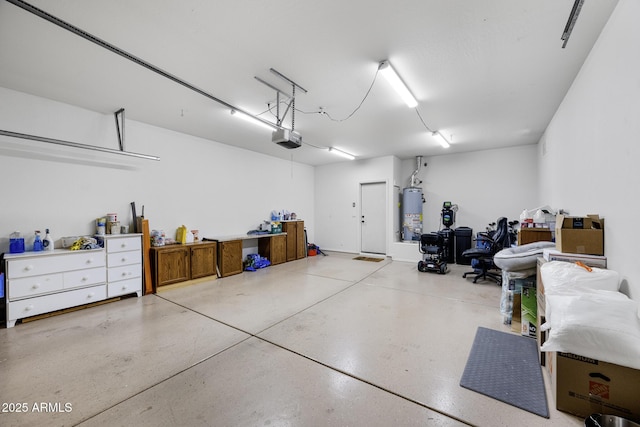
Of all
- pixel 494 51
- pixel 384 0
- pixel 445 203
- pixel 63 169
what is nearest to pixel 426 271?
pixel 445 203

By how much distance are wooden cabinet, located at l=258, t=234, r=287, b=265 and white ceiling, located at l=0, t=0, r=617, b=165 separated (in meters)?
3.13

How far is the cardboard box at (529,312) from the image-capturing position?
2546 millimetres

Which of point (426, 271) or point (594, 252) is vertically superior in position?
point (594, 252)

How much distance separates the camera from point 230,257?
17.4 feet

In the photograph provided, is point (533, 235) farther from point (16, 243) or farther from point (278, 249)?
point (16, 243)

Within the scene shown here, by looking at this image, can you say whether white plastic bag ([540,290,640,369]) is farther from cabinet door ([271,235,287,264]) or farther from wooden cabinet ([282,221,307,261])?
wooden cabinet ([282,221,307,261])

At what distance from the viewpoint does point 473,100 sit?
358 centimetres

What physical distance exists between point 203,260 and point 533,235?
534cm

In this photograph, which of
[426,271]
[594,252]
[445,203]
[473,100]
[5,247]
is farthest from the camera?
[445,203]

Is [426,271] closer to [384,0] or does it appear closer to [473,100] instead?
[473,100]

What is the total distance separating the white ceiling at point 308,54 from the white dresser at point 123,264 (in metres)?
2.05

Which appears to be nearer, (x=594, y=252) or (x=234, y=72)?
(x=594, y=252)

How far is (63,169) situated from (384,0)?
15.4 feet

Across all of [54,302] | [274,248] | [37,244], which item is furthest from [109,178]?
[274,248]
